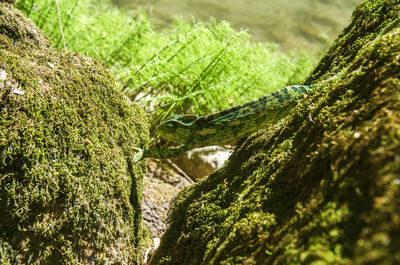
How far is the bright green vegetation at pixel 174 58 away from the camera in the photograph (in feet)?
9.87

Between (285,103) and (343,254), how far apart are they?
1.13m

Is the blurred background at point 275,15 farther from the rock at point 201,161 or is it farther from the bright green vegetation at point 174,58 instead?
the rock at point 201,161

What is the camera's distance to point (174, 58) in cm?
324

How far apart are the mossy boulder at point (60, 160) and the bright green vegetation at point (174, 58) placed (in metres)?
1.06

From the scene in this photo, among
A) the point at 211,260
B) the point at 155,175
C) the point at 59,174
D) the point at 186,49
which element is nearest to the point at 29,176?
the point at 59,174

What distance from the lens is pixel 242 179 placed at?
1511mm

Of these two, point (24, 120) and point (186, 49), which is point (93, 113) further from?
point (186, 49)

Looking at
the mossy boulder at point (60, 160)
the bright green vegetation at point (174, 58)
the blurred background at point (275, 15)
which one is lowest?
the mossy boulder at point (60, 160)

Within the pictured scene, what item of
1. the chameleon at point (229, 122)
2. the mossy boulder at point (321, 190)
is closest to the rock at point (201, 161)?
the chameleon at point (229, 122)

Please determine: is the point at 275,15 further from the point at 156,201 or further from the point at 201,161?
the point at 156,201

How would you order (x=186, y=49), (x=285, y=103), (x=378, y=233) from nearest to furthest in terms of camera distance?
(x=378, y=233) → (x=285, y=103) → (x=186, y=49)

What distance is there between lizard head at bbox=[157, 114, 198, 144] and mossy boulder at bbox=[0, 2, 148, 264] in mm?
278

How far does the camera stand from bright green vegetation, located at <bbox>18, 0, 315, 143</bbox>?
9.87ft

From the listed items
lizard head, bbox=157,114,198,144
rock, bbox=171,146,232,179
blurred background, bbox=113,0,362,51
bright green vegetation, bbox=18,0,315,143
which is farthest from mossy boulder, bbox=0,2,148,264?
blurred background, bbox=113,0,362,51
